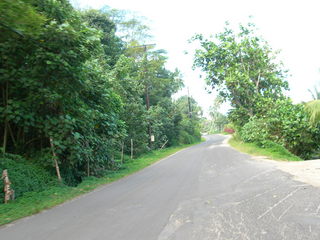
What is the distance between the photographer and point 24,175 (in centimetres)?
808

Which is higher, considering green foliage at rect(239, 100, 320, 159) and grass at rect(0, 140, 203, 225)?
green foliage at rect(239, 100, 320, 159)

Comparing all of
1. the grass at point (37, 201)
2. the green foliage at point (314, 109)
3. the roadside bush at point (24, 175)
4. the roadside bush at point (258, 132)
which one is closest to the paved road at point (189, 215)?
the grass at point (37, 201)

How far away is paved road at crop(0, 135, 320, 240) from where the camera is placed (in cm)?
417

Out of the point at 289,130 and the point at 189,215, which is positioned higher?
the point at 289,130

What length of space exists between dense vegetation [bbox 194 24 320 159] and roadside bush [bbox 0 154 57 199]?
46.8 ft

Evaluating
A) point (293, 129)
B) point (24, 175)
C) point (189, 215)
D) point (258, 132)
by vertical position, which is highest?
point (293, 129)

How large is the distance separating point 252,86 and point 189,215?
21.1 metres

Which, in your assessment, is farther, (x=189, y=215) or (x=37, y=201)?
(x=37, y=201)

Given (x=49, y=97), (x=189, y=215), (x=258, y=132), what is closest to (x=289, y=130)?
(x=258, y=132)

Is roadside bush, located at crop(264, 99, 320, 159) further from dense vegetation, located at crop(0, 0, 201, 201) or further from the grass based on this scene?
the grass

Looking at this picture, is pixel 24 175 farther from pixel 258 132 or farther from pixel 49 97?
pixel 258 132

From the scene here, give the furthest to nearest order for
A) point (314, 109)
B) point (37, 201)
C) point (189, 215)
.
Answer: point (314, 109), point (37, 201), point (189, 215)

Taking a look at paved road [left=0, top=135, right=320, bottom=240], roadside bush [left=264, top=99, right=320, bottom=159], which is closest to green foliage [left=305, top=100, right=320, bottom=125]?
roadside bush [left=264, top=99, right=320, bottom=159]

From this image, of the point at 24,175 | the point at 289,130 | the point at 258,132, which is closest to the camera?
the point at 24,175
